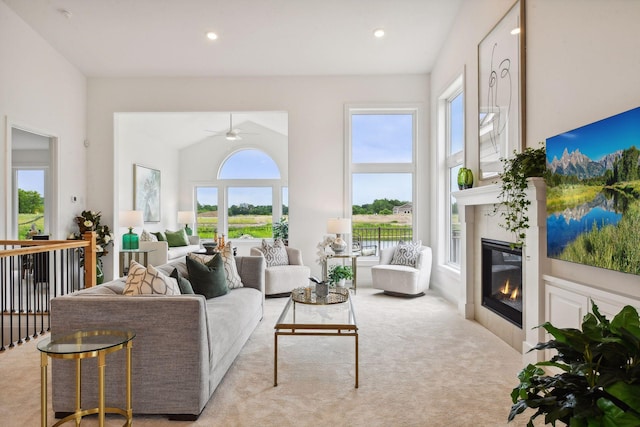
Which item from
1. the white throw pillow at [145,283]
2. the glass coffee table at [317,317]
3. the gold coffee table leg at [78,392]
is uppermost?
the white throw pillow at [145,283]

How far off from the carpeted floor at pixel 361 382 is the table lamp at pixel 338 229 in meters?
1.87

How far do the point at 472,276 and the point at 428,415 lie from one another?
8.22ft

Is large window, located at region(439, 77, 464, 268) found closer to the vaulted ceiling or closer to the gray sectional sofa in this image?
the vaulted ceiling

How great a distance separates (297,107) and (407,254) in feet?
9.46

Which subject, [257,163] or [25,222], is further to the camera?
[257,163]

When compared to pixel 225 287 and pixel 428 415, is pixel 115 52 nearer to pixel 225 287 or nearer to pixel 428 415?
pixel 225 287

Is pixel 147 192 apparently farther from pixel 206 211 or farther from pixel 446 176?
pixel 446 176

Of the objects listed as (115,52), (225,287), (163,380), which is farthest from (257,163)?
(163,380)

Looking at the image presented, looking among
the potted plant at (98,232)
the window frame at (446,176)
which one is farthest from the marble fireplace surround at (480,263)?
the potted plant at (98,232)

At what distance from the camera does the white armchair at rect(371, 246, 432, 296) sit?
5.39 m

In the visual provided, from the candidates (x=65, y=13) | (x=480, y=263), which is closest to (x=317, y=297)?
(x=480, y=263)

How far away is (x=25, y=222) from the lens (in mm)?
8125

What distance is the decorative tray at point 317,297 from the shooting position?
10.7 feet

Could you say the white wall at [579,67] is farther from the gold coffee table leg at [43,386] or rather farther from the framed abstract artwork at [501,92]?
the gold coffee table leg at [43,386]
